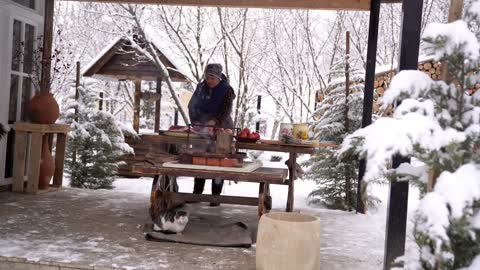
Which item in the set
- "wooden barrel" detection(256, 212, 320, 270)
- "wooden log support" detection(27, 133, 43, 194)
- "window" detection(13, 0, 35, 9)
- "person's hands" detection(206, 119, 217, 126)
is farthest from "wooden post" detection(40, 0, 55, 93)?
"wooden barrel" detection(256, 212, 320, 270)

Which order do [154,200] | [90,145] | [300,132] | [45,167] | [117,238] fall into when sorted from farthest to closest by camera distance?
[90,145], [45,167], [300,132], [154,200], [117,238]

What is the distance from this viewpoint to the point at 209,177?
3732 mm

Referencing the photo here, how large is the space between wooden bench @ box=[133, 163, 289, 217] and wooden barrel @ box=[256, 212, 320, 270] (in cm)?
93

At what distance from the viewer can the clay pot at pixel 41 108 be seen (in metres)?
5.36

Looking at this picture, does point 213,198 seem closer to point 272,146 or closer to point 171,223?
point 171,223

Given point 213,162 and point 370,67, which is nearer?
point 213,162

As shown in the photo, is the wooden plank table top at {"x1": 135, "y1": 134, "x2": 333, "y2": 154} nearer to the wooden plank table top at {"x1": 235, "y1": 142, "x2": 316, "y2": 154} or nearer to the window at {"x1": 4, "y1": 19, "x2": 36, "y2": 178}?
the wooden plank table top at {"x1": 235, "y1": 142, "x2": 316, "y2": 154}

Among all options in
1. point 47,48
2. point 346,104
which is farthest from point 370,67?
point 47,48

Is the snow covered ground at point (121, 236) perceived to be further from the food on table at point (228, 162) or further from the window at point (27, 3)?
the window at point (27, 3)

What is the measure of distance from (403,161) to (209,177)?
58.1 inches

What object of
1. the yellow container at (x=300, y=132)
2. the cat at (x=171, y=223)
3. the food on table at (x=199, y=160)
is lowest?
the cat at (x=171, y=223)

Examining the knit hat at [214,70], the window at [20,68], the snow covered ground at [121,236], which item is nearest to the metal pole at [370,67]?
the snow covered ground at [121,236]

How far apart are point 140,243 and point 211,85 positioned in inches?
92.6

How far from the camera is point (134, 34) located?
35.0 feet
